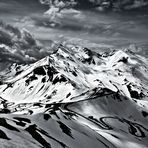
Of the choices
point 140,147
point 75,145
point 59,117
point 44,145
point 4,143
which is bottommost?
point 140,147

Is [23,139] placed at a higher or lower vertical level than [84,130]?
higher

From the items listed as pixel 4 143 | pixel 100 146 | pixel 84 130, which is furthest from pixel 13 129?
pixel 84 130

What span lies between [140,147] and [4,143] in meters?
142

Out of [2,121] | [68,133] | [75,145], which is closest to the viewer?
[2,121]

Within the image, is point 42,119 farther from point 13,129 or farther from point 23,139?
point 23,139

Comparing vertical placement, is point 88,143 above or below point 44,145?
below

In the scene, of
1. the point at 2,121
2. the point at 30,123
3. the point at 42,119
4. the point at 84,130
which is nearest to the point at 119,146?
the point at 84,130

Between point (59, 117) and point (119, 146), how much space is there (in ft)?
141

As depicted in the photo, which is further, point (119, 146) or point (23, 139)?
point (119, 146)

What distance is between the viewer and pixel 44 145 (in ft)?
313

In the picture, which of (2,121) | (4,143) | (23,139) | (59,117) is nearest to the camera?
(4,143)

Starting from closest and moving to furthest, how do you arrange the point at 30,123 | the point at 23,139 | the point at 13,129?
the point at 23,139 < the point at 13,129 < the point at 30,123

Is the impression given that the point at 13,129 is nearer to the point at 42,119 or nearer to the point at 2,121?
the point at 2,121

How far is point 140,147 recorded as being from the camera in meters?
200
